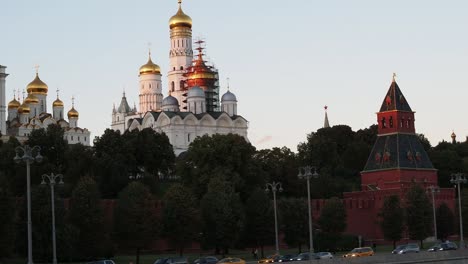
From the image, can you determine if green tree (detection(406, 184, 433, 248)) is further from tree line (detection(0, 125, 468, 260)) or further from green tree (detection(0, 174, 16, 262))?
green tree (detection(0, 174, 16, 262))

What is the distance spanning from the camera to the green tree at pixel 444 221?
105000 mm

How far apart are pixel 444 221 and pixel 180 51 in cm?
8019

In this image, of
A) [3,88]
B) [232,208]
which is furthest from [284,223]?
[3,88]

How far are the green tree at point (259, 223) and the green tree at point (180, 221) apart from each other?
6.16m

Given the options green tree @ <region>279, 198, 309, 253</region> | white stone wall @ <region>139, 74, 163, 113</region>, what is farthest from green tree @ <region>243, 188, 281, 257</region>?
white stone wall @ <region>139, 74, 163, 113</region>

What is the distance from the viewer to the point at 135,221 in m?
84.1

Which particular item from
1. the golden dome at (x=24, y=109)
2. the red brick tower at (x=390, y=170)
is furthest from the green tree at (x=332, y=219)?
the golden dome at (x=24, y=109)

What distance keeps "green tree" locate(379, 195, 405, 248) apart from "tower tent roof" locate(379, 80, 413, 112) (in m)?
16.5

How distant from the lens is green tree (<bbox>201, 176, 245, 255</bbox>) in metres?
88.3

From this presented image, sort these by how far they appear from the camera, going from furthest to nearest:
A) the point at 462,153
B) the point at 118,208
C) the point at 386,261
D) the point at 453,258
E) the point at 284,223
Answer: the point at 462,153 < the point at 284,223 < the point at 118,208 < the point at 453,258 < the point at 386,261

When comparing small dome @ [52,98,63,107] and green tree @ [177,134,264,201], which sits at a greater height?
small dome @ [52,98,63,107]

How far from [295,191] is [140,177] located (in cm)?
1750

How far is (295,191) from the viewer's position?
118812mm

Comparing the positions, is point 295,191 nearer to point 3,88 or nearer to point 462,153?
point 462,153
